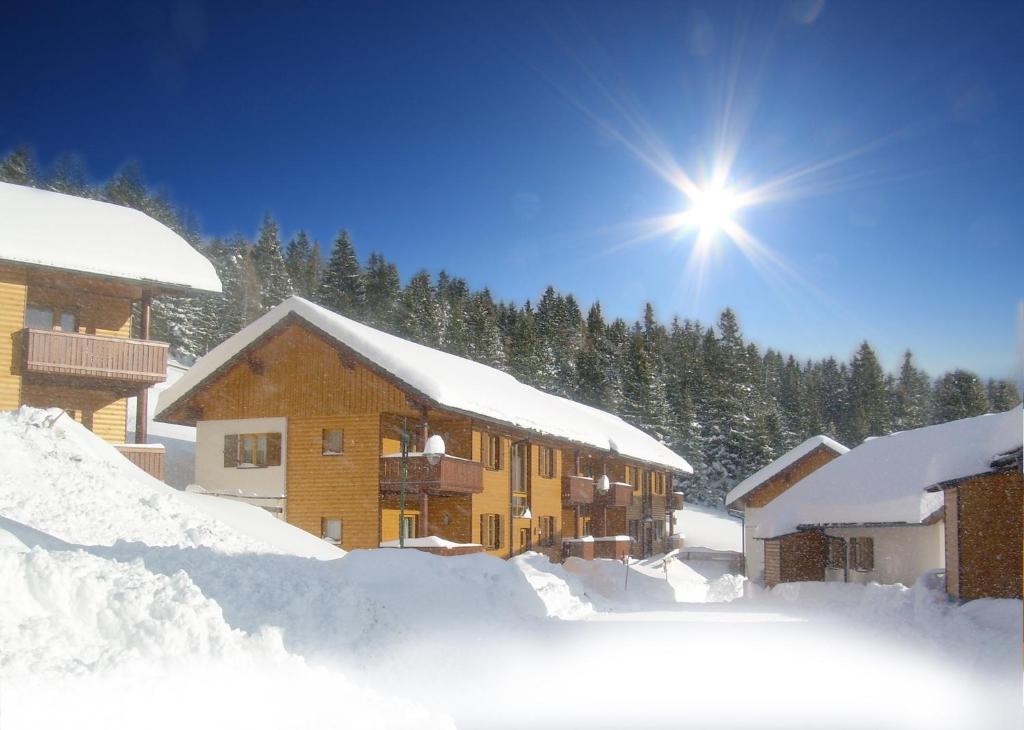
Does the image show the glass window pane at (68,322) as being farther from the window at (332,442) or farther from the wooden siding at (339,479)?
the window at (332,442)

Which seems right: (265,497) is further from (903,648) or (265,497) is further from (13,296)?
(903,648)

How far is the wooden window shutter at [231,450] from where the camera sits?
29781 mm

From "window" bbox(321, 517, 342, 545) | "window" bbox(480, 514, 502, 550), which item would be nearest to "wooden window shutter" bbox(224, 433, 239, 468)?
"window" bbox(321, 517, 342, 545)

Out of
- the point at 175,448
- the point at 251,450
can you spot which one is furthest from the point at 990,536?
the point at 175,448

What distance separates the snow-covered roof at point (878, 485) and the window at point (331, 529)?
14.5 meters

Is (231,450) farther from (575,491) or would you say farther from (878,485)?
(878,485)

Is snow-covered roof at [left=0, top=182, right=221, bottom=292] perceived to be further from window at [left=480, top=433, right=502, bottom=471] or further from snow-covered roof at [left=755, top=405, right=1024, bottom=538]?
snow-covered roof at [left=755, top=405, right=1024, bottom=538]

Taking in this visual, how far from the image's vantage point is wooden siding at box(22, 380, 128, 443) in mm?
25797

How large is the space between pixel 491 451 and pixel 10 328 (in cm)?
1503

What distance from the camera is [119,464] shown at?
20484 mm

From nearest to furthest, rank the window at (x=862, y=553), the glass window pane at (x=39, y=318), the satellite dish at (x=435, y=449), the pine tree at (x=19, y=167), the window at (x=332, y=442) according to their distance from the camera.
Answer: the satellite dish at (x=435, y=449) < the glass window pane at (x=39, y=318) < the window at (x=332, y=442) < the window at (x=862, y=553) < the pine tree at (x=19, y=167)

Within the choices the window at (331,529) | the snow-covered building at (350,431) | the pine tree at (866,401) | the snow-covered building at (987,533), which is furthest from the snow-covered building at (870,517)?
the pine tree at (866,401)

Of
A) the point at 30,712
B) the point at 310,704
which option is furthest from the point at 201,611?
the point at 30,712

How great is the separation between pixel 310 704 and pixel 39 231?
70.7 ft
